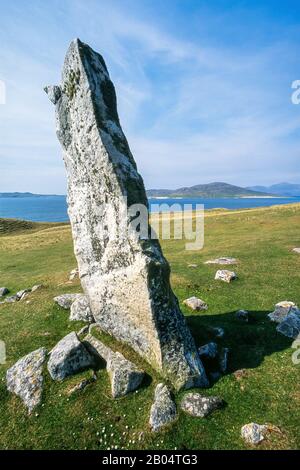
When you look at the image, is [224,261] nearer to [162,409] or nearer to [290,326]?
[290,326]

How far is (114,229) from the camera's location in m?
15.1

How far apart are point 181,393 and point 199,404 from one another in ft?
3.03

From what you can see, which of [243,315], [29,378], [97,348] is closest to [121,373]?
[97,348]

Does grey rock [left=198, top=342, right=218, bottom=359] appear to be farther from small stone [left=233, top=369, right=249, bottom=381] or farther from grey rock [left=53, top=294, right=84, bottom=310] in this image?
grey rock [left=53, top=294, right=84, bottom=310]

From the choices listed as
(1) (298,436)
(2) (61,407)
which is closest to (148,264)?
(2) (61,407)

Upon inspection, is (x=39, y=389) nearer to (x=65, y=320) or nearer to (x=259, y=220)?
(x=65, y=320)

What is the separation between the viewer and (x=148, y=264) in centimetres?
1361

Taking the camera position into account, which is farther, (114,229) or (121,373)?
(114,229)

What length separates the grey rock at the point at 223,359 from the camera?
15.0 m

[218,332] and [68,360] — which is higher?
[68,360]

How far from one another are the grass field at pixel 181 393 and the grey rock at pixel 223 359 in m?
0.32

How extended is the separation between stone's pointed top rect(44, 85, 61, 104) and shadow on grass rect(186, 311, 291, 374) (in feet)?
48.4

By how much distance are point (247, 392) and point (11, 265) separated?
39.4 metres

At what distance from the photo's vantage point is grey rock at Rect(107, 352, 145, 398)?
1353 cm
